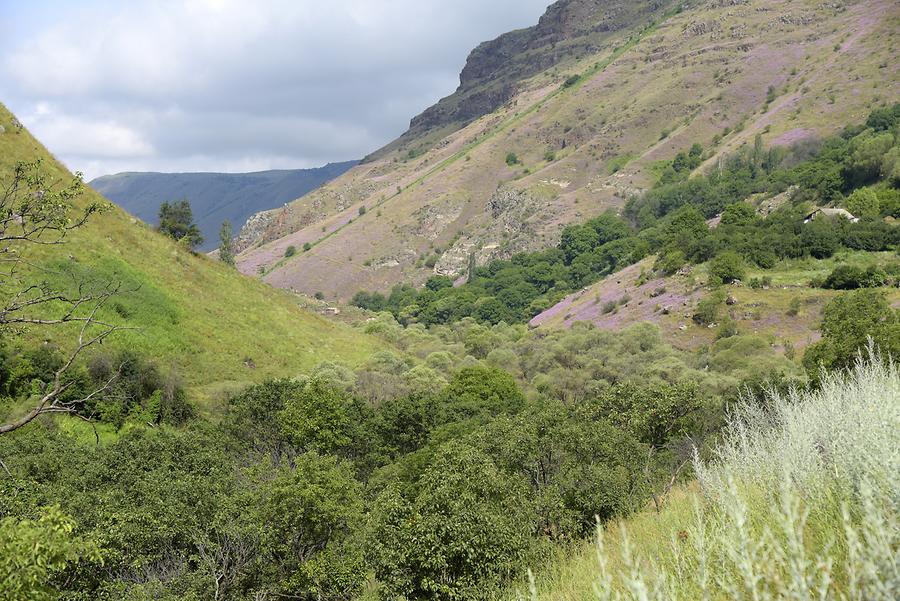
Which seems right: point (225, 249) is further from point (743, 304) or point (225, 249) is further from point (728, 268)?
point (743, 304)

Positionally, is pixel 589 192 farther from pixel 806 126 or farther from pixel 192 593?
pixel 192 593

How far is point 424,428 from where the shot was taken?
34.4 meters

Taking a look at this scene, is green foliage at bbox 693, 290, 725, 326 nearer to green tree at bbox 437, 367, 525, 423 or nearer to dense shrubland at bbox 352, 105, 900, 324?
dense shrubland at bbox 352, 105, 900, 324

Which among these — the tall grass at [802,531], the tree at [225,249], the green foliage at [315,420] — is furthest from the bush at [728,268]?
the tall grass at [802,531]

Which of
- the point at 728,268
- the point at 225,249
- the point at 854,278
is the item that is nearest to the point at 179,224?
the point at 225,249

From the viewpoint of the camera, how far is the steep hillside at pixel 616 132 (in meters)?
118

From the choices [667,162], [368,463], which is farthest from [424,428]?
[667,162]

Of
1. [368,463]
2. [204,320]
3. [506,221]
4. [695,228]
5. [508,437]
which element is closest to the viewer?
[508,437]

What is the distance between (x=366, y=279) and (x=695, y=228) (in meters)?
74.5

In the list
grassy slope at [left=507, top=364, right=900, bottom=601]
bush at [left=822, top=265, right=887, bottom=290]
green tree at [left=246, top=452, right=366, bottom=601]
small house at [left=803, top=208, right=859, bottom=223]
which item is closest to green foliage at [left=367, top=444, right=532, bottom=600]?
grassy slope at [left=507, top=364, right=900, bottom=601]

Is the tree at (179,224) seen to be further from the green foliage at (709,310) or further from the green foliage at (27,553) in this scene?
the green foliage at (27,553)

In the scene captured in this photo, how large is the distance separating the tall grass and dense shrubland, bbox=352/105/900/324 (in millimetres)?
60314

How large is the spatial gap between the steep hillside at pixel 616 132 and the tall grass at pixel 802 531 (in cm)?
11564

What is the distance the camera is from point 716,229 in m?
78.6
